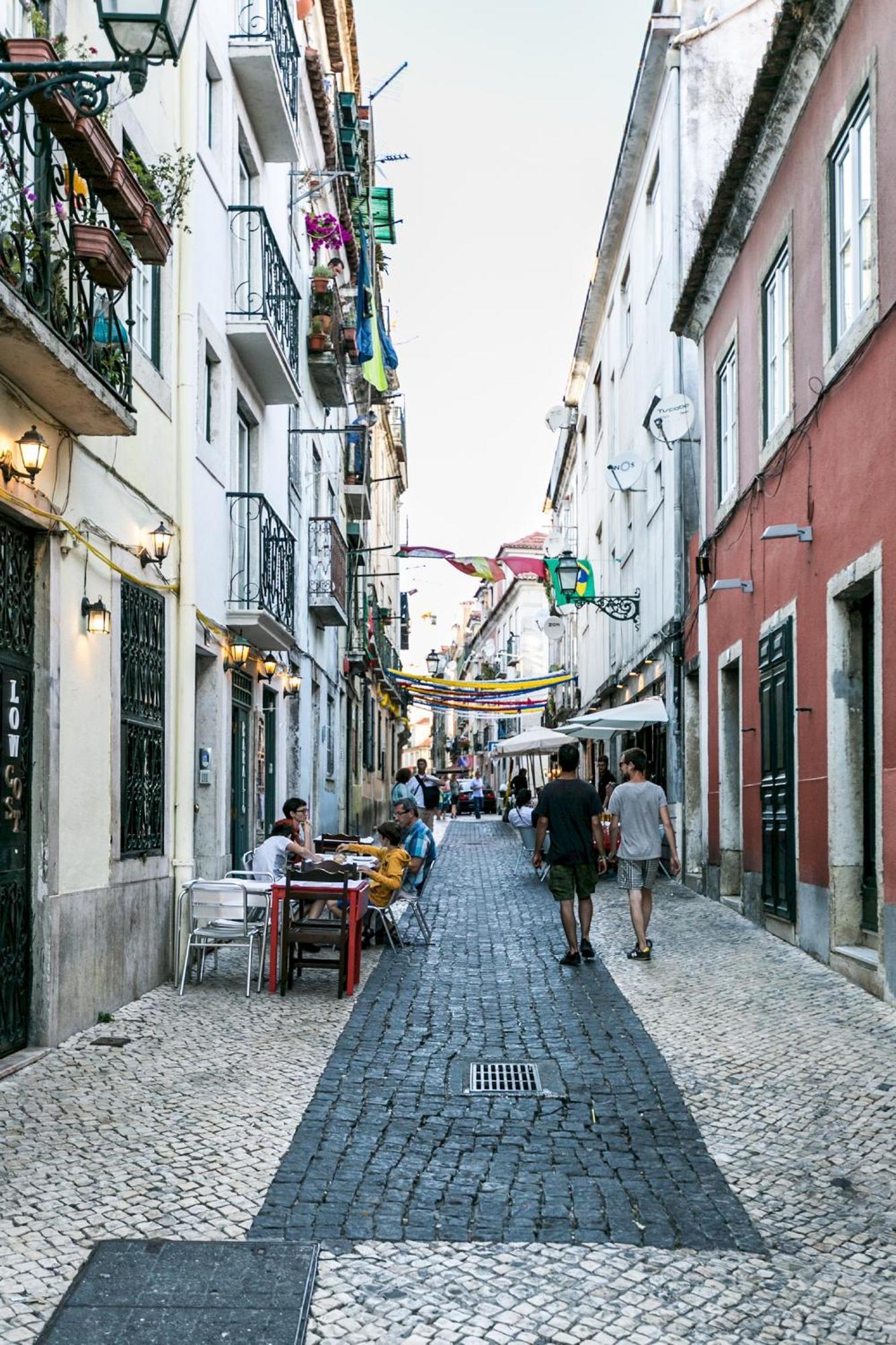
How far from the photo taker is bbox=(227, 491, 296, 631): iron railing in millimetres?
14039

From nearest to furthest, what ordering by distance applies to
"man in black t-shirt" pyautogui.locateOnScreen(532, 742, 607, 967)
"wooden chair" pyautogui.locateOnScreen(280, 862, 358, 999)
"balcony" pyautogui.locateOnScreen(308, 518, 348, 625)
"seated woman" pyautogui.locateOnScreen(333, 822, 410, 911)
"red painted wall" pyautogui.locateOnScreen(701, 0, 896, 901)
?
"red painted wall" pyautogui.locateOnScreen(701, 0, 896, 901) → "wooden chair" pyautogui.locateOnScreen(280, 862, 358, 999) → "man in black t-shirt" pyautogui.locateOnScreen(532, 742, 607, 967) → "seated woman" pyautogui.locateOnScreen(333, 822, 410, 911) → "balcony" pyautogui.locateOnScreen(308, 518, 348, 625)

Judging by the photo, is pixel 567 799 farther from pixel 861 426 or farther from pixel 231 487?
pixel 231 487

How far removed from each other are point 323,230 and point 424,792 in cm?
1090

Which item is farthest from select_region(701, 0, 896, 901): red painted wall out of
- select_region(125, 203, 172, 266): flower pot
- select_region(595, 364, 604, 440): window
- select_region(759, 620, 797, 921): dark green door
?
select_region(595, 364, 604, 440): window

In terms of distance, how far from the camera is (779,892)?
40.4 ft

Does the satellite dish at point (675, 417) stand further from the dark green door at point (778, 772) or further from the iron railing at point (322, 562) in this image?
the iron railing at point (322, 562)

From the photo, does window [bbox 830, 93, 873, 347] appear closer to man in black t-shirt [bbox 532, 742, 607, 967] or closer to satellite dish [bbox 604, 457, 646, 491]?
man in black t-shirt [bbox 532, 742, 607, 967]

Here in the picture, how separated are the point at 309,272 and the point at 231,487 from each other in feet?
23.1

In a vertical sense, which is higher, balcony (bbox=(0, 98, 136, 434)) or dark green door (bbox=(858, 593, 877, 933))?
balcony (bbox=(0, 98, 136, 434))

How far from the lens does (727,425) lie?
612 inches

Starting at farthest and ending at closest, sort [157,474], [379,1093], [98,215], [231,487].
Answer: [231,487]
[157,474]
[98,215]
[379,1093]

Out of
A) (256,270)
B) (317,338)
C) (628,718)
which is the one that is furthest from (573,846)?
(317,338)

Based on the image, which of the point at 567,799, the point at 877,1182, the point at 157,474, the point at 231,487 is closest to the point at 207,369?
the point at 231,487

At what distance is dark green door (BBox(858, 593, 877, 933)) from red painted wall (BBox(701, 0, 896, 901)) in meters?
0.40
